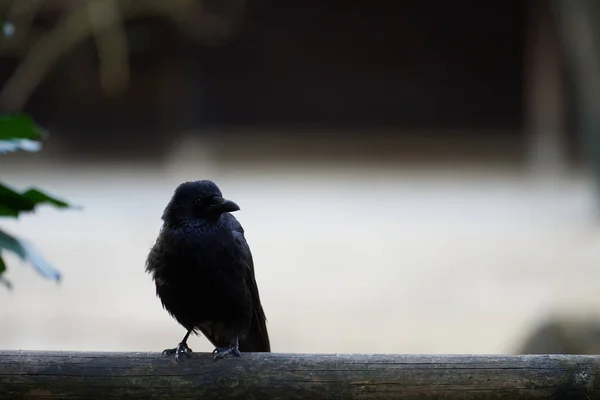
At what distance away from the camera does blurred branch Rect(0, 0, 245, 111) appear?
9.13 m

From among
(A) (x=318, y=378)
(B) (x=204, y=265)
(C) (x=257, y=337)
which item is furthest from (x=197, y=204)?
(A) (x=318, y=378)

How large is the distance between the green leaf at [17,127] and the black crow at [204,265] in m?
0.49

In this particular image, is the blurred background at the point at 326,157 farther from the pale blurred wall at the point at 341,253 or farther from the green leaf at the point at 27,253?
the green leaf at the point at 27,253

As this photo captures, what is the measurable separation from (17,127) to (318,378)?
36.0 inches

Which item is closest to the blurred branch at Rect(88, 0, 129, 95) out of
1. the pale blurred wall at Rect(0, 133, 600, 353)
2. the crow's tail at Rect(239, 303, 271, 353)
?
the pale blurred wall at Rect(0, 133, 600, 353)

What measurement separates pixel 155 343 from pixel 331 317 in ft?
3.85

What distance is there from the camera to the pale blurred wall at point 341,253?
6.61 m

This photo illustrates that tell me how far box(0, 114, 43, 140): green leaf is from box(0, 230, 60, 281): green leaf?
23 cm

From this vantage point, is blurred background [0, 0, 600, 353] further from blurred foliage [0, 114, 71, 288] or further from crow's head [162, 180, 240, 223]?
blurred foliage [0, 114, 71, 288]

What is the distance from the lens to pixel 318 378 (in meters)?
2.27

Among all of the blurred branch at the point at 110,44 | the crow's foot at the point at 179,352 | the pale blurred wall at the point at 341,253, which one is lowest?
the crow's foot at the point at 179,352

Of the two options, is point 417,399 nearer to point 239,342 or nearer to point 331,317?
point 239,342

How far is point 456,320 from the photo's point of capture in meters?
6.80

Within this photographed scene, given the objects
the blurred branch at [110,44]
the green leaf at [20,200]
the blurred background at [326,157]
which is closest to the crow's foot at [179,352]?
the green leaf at [20,200]
